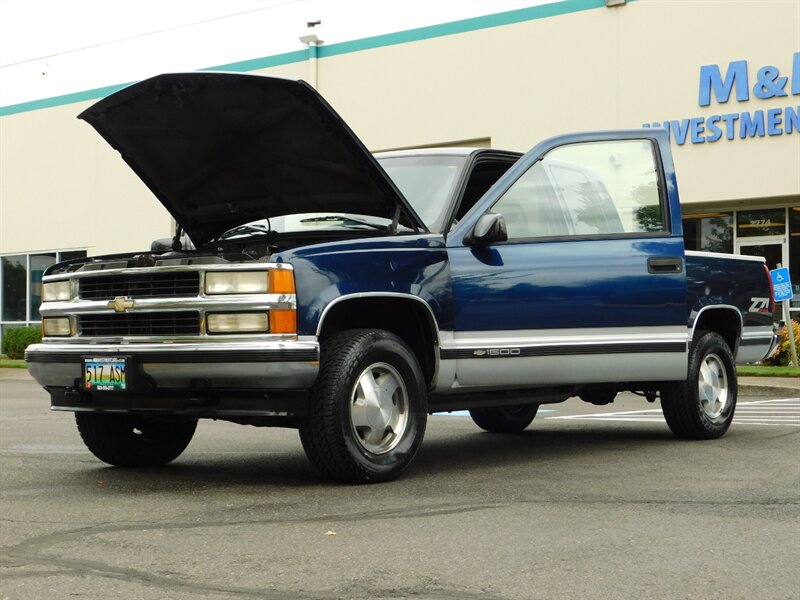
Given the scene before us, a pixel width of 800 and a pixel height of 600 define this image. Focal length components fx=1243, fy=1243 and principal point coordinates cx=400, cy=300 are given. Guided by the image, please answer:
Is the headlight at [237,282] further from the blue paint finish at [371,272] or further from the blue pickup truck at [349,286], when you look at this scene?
the blue paint finish at [371,272]

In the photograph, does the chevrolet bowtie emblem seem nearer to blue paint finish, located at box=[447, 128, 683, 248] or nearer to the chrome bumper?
the chrome bumper

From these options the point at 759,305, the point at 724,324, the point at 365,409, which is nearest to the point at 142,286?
the point at 365,409

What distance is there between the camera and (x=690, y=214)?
25000 mm

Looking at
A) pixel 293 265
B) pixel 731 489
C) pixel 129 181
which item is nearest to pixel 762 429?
pixel 731 489

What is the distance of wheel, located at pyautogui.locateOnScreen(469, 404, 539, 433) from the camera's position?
9898 millimetres

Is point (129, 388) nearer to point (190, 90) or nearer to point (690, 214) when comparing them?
point (190, 90)

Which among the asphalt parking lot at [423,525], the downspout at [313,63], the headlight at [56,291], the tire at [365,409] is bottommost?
the asphalt parking lot at [423,525]

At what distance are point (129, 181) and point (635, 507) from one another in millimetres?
30400

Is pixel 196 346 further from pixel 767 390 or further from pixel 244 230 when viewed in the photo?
pixel 767 390

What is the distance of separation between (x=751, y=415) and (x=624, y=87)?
13.9 meters

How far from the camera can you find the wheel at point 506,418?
9898mm

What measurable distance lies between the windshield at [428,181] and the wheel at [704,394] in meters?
2.35

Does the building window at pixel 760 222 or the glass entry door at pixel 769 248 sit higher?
the building window at pixel 760 222

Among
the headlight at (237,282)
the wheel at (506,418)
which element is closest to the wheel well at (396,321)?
the headlight at (237,282)
